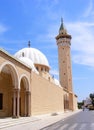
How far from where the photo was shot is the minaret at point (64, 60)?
172 feet

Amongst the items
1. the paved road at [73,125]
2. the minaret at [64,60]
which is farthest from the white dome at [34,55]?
the paved road at [73,125]

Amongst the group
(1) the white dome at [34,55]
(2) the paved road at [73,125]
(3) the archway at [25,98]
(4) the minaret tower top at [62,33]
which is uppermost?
(4) the minaret tower top at [62,33]

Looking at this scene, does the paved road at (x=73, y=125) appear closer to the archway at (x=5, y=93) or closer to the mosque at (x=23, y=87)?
the mosque at (x=23, y=87)

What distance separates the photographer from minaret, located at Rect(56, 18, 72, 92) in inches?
2060

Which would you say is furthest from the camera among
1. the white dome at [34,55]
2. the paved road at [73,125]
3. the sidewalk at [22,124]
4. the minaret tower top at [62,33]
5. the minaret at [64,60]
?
the minaret tower top at [62,33]

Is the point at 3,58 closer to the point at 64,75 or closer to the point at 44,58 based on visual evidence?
the point at 44,58

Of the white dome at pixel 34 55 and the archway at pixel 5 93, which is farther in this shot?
the white dome at pixel 34 55

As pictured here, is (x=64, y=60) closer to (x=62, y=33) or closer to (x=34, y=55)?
(x=62, y=33)

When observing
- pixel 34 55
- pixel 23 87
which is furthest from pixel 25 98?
pixel 34 55

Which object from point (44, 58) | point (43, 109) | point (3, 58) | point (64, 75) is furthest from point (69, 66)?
point (3, 58)

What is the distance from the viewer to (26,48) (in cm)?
3934

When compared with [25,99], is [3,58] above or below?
above

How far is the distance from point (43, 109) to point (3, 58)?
38.7 ft

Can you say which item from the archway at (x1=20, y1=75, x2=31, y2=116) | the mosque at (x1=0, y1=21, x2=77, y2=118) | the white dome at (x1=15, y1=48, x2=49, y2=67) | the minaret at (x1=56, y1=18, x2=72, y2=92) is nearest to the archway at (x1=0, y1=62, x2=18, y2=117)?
the mosque at (x1=0, y1=21, x2=77, y2=118)
